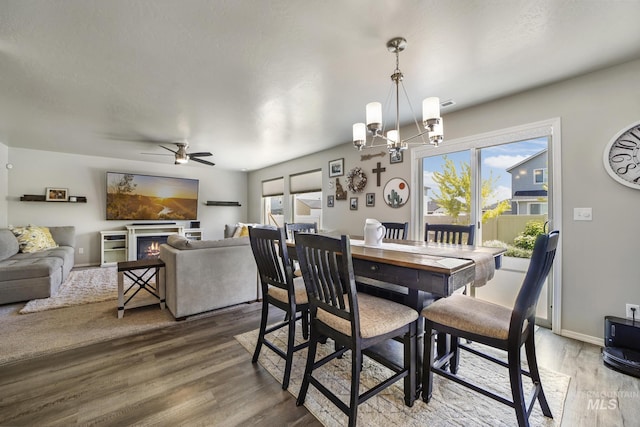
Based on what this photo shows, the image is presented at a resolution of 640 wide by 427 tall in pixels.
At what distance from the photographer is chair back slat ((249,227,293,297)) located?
1.75 metres

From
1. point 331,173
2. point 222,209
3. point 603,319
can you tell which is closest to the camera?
point 603,319

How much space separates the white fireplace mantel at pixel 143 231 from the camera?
5633 mm

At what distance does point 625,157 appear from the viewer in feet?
7.02

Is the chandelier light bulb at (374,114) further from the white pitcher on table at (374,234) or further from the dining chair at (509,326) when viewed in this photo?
the dining chair at (509,326)

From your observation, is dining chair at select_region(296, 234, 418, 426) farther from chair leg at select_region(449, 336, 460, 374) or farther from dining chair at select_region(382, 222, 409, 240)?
dining chair at select_region(382, 222, 409, 240)

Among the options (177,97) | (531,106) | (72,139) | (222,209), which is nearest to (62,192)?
(72,139)

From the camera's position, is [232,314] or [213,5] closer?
[213,5]

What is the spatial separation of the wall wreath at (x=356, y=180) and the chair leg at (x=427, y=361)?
2.95 metres

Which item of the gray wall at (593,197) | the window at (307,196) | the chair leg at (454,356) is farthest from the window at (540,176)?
Result: the window at (307,196)

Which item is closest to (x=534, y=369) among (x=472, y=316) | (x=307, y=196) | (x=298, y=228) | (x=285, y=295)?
(x=472, y=316)

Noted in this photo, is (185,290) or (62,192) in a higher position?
(62,192)

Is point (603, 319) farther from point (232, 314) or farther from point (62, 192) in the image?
point (62, 192)

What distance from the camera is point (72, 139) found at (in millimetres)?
4324

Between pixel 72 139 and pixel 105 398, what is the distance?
4517 millimetres
